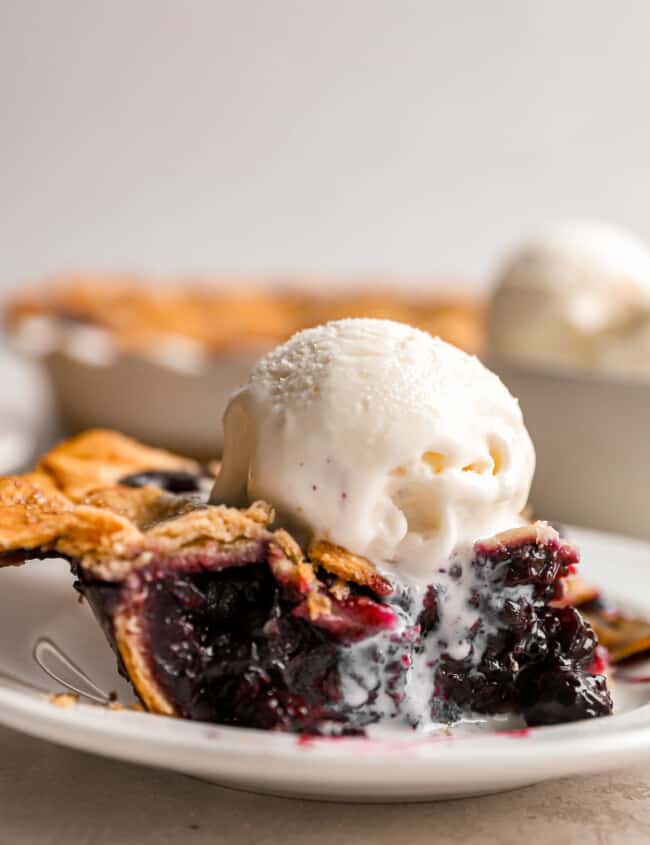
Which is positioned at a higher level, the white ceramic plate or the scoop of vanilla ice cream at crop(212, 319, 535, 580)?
the scoop of vanilla ice cream at crop(212, 319, 535, 580)

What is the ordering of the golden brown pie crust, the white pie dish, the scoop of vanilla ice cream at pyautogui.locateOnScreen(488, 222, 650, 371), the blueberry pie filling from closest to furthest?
1. the blueberry pie filling
2. the white pie dish
3. the scoop of vanilla ice cream at pyautogui.locateOnScreen(488, 222, 650, 371)
4. the golden brown pie crust

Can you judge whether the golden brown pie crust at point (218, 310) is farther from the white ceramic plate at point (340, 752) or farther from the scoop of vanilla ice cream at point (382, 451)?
the white ceramic plate at point (340, 752)

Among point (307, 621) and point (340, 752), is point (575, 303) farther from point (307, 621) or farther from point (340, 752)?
point (340, 752)

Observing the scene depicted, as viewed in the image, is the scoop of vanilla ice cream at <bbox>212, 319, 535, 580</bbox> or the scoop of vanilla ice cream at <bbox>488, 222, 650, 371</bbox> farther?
the scoop of vanilla ice cream at <bbox>488, 222, 650, 371</bbox>

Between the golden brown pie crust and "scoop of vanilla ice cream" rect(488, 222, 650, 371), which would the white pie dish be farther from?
the golden brown pie crust

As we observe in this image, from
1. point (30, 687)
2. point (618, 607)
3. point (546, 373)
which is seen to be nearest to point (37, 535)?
point (30, 687)

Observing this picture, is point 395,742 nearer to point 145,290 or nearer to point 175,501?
point 175,501

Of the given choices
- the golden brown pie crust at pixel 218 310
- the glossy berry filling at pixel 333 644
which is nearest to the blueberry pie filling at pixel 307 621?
the glossy berry filling at pixel 333 644

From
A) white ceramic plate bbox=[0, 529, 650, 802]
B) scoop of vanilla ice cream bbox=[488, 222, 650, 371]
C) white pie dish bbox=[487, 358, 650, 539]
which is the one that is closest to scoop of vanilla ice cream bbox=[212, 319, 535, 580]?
white ceramic plate bbox=[0, 529, 650, 802]
